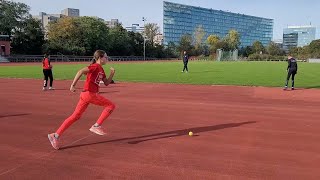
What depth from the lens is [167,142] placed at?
7.20 meters

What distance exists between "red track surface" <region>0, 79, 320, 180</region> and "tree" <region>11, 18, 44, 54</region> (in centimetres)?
6304

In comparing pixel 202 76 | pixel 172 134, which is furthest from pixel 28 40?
pixel 172 134

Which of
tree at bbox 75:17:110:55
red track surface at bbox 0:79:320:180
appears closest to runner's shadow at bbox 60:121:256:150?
red track surface at bbox 0:79:320:180

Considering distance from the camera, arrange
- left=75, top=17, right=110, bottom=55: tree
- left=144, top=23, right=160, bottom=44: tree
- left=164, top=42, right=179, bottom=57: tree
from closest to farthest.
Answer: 1. left=75, top=17, right=110, bottom=55: tree
2. left=164, top=42, right=179, bottom=57: tree
3. left=144, top=23, right=160, bottom=44: tree

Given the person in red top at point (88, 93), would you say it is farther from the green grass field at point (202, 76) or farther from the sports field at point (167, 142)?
the green grass field at point (202, 76)

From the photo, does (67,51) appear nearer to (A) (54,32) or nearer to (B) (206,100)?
(A) (54,32)

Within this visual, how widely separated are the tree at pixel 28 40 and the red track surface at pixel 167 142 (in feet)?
207

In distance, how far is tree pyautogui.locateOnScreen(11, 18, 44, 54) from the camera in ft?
236

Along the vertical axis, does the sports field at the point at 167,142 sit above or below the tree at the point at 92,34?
below

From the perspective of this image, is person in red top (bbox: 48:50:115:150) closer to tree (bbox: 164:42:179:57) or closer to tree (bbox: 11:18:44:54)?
tree (bbox: 11:18:44:54)

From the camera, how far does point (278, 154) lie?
6398mm

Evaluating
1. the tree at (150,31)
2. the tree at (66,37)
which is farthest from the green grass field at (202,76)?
the tree at (150,31)

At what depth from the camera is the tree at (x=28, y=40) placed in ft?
236

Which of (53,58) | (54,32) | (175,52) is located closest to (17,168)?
(53,58)
